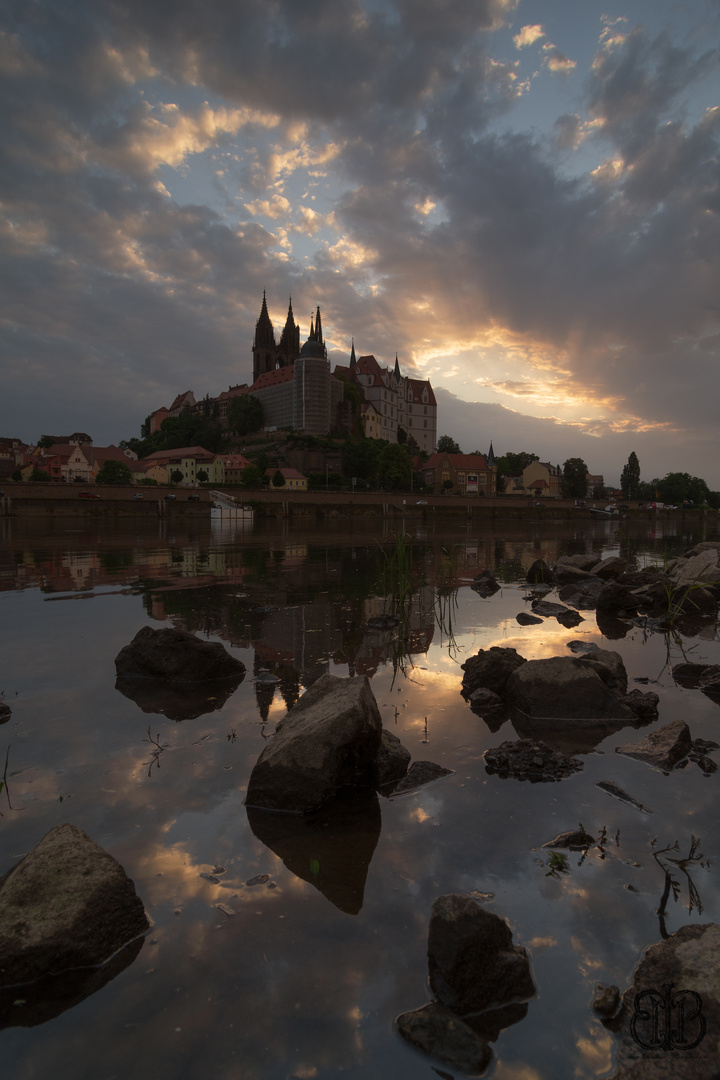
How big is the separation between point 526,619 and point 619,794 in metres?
6.87

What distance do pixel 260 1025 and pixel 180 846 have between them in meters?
1.44

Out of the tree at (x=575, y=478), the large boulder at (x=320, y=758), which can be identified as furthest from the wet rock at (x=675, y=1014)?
the tree at (x=575, y=478)

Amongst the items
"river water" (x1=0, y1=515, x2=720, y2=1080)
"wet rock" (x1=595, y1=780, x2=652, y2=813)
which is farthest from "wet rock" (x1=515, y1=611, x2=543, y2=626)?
"wet rock" (x1=595, y1=780, x2=652, y2=813)

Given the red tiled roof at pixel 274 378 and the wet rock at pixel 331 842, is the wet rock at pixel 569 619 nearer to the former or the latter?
the wet rock at pixel 331 842

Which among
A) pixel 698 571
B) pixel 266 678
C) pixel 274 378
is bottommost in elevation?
pixel 266 678

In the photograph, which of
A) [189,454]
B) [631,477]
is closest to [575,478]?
[631,477]

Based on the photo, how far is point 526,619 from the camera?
11.2 metres

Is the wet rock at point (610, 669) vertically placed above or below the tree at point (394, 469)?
below

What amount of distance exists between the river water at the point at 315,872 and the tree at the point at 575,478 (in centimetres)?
16042

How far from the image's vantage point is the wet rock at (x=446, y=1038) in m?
2.32

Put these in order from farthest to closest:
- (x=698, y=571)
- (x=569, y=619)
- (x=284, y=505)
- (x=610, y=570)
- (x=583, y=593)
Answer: (x=284, y=505)
(x=610, y=570)
(x=583, y=593)
(x=698, y=571)
(x=569, y=619)

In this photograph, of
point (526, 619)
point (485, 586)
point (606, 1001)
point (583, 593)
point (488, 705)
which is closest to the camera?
point (606, 1001)

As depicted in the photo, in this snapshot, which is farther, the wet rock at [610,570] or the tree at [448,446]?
the tree at [448,446]
